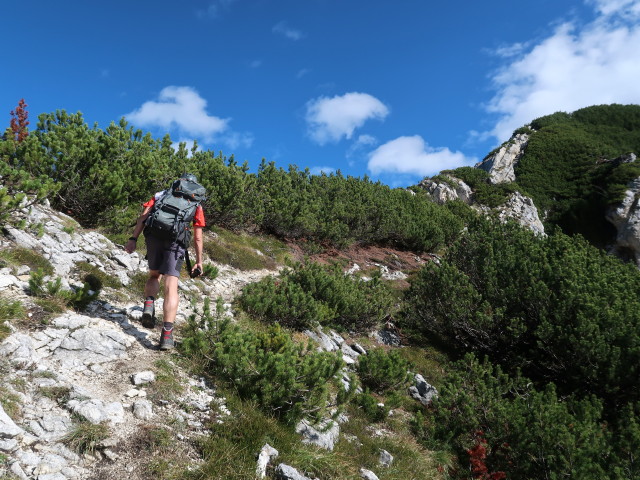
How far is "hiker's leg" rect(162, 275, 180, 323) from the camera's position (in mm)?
4781

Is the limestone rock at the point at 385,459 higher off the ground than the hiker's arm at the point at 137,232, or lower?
lower

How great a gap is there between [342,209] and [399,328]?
7229 mm

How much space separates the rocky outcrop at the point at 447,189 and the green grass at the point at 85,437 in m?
29.5

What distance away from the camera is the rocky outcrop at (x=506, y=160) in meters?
40.3

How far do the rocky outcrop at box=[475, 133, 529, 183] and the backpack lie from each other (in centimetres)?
3854

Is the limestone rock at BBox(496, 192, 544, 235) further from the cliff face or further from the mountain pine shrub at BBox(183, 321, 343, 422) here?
the mountain pine shrub at BBox(183, 321, 343, 422)

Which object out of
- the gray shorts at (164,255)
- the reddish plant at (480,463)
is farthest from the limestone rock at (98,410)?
the reddish plant at (480,463)

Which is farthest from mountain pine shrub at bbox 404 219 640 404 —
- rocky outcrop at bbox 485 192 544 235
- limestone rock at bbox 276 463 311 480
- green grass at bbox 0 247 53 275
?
rocky outcrop at bbox 485 192 544 235

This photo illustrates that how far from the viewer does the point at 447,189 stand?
3175cm

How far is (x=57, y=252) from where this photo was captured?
6320 mm

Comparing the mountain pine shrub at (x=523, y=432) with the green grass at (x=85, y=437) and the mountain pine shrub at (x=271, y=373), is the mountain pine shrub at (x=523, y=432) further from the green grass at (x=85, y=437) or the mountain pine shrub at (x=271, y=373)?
the green grass at (x=85, y=437)

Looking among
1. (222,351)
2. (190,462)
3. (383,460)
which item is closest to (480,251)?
(383,460)

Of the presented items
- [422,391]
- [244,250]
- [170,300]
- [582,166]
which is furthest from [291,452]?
[582,166]

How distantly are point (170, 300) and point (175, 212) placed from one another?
1092 mm
